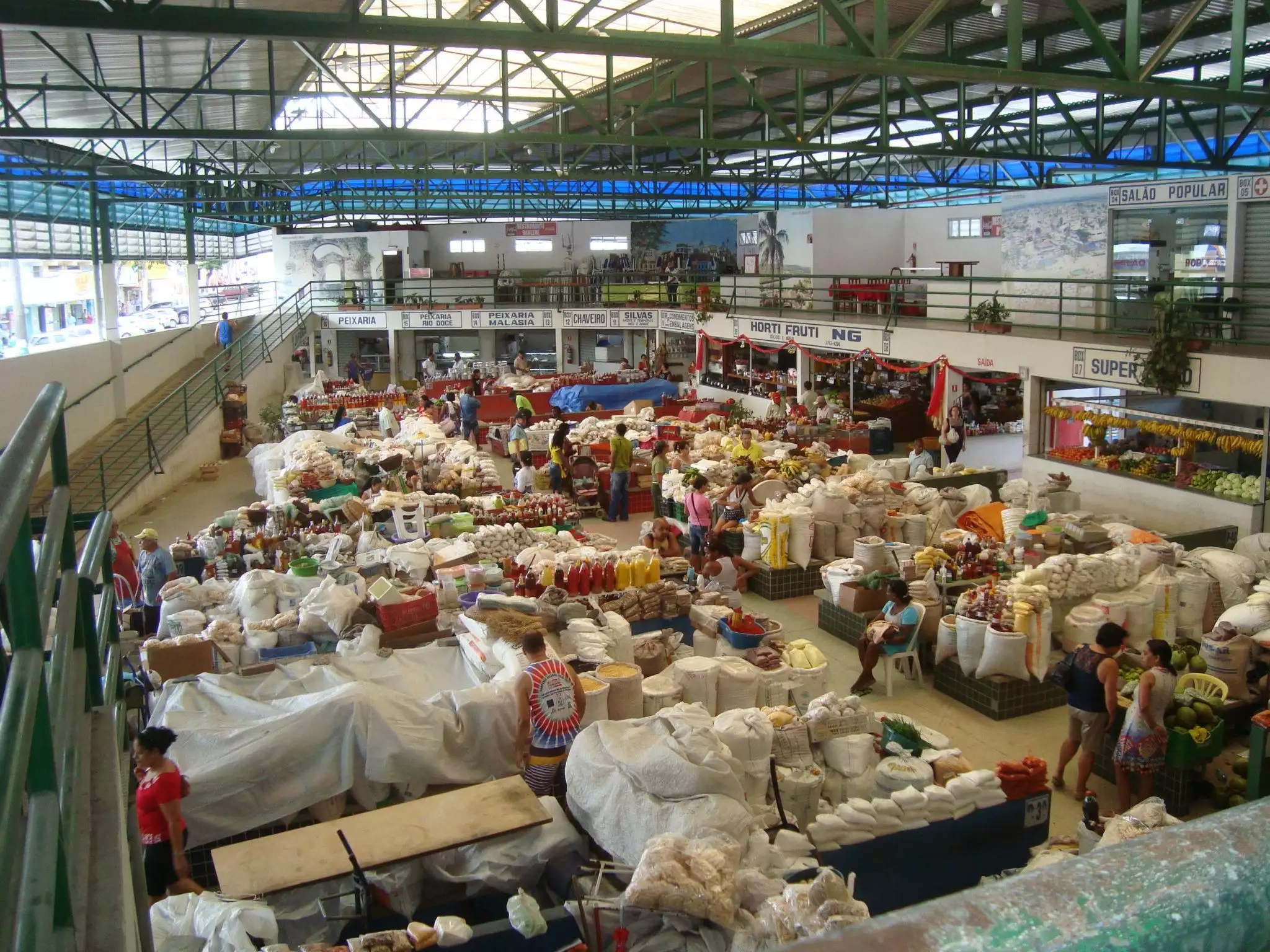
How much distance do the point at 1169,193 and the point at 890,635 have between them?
949cm

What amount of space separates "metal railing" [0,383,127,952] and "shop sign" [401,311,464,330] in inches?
1066

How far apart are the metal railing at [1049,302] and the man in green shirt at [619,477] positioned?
5.36 metres

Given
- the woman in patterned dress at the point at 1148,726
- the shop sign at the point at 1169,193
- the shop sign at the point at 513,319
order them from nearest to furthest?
the woman in patterned dress at the point at 1148,726 → the shop sign at the point at 1169,193 → the shop sign at the point at 513,319

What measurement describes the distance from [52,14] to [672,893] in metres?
5.70

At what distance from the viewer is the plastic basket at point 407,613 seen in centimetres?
845

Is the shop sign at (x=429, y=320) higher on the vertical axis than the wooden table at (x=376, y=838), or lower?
higher

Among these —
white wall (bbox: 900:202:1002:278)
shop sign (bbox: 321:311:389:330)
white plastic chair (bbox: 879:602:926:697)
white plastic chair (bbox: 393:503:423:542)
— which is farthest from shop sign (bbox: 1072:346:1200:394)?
shop sign (bbox: 321:311:389:330)

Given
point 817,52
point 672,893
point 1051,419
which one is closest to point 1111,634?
point 672,893

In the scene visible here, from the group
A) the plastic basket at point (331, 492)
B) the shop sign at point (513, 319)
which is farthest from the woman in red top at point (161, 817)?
the shop sign at point (513, 319)

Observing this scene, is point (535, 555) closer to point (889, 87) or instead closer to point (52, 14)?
point (52, 14)

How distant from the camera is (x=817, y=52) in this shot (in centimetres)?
755

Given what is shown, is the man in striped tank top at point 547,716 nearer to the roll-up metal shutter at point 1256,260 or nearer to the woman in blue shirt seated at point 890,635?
the woman in blue shirt seated at point 890,635

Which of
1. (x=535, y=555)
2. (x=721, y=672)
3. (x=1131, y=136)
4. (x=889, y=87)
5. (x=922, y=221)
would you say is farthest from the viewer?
(x=922, y=221)

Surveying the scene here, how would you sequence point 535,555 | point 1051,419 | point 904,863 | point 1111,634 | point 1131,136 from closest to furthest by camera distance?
point 904,863 < point 1111,634 < point 535,555 < point 1051,419 < point 1131,136
